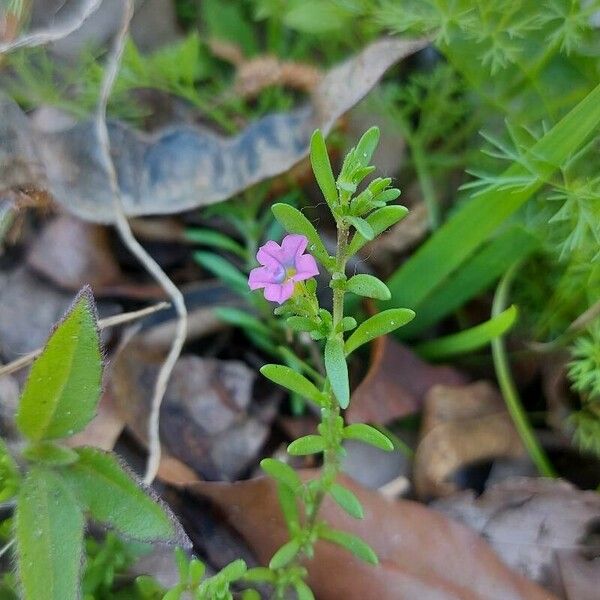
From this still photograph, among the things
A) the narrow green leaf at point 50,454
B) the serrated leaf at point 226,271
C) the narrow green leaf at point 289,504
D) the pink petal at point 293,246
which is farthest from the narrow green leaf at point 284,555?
the serrated leaf at point 226,271

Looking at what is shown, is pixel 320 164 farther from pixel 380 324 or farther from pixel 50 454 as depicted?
pixel 50 454

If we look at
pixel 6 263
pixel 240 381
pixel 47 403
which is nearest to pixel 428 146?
pixel 240 381

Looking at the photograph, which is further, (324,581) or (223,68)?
(223,68)

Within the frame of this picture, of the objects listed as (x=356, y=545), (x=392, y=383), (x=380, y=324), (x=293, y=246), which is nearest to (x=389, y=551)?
(x=356, y=545)

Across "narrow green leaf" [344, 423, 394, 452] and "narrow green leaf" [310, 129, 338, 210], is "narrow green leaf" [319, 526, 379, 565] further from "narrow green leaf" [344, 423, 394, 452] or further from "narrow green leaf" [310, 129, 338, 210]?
"narrow green leaf" [310, 129, 338, 210]

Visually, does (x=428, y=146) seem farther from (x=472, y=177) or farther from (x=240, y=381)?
(x=240, y=381)

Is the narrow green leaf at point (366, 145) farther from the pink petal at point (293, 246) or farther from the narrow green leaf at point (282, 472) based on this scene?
the narrow green leaf at point (282, 472)
